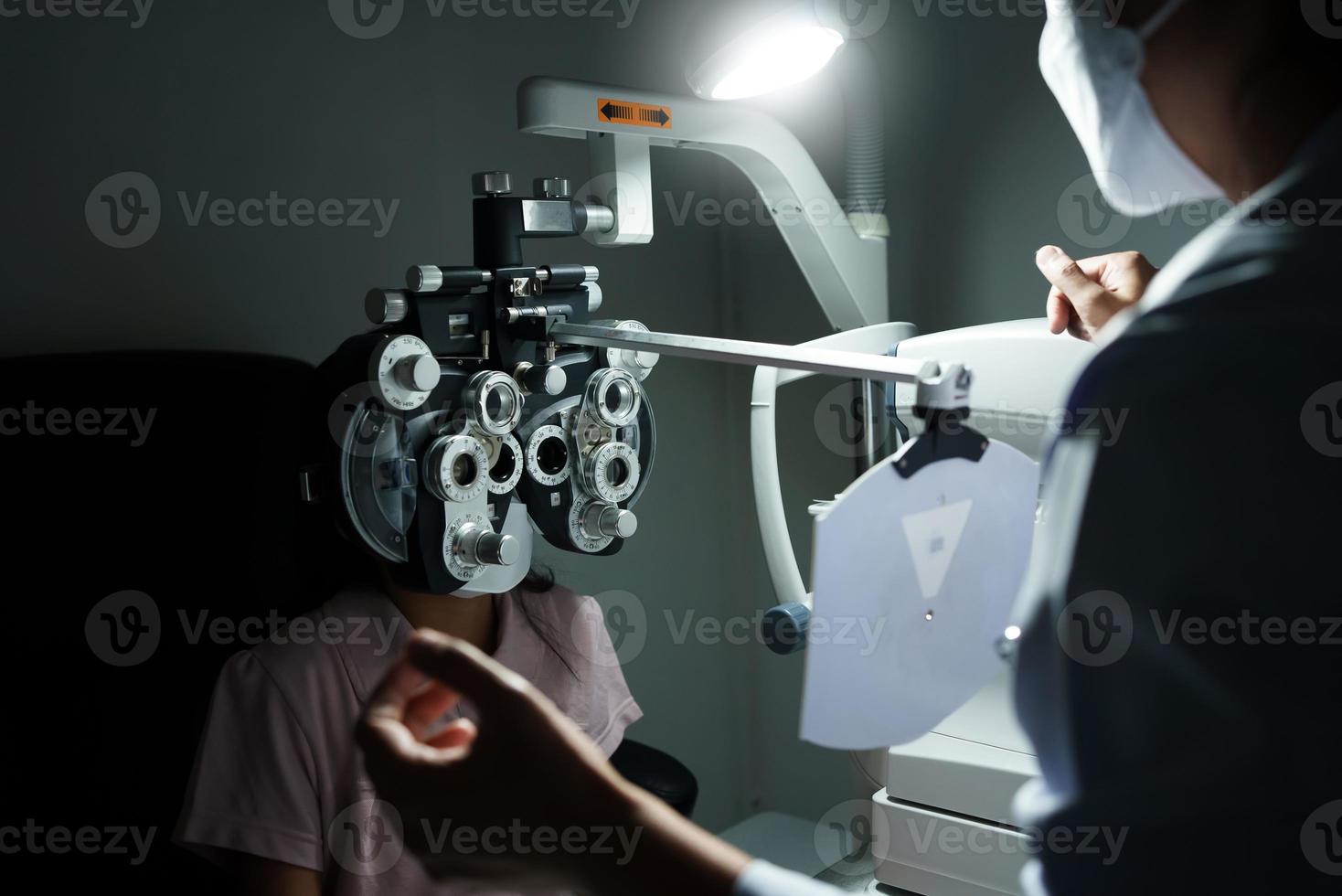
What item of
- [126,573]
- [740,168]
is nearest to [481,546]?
[126,573]

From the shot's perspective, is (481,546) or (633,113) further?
(633,113)

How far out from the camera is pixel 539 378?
1.01 m

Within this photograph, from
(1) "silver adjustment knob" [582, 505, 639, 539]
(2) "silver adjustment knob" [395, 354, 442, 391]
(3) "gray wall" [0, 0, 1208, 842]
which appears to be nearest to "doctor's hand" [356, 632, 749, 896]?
(2) "silver adjustment knob" [395, 354, 442, 391]

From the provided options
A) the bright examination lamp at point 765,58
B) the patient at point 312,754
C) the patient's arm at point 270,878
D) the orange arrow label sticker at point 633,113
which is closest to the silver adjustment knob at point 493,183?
the orange arrow label sticker at point 633,113

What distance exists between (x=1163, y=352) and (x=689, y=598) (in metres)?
1.82

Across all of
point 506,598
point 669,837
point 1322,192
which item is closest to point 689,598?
point 506,598

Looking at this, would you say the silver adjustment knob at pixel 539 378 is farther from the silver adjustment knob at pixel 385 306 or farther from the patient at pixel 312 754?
the patient at pixel 312 754

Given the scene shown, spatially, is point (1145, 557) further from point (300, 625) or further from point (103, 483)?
point (103, 483)

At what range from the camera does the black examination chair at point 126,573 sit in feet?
3.81

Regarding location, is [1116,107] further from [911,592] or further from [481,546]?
[481,546]

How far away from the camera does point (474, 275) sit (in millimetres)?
992

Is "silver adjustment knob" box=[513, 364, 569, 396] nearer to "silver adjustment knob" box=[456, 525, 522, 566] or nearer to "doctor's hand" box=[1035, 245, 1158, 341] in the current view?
"silver adjustment knob" box=[456, 525, 522, 566]

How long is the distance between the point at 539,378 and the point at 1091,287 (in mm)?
535

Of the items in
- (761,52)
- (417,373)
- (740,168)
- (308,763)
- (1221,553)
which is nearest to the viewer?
(1221,553)
